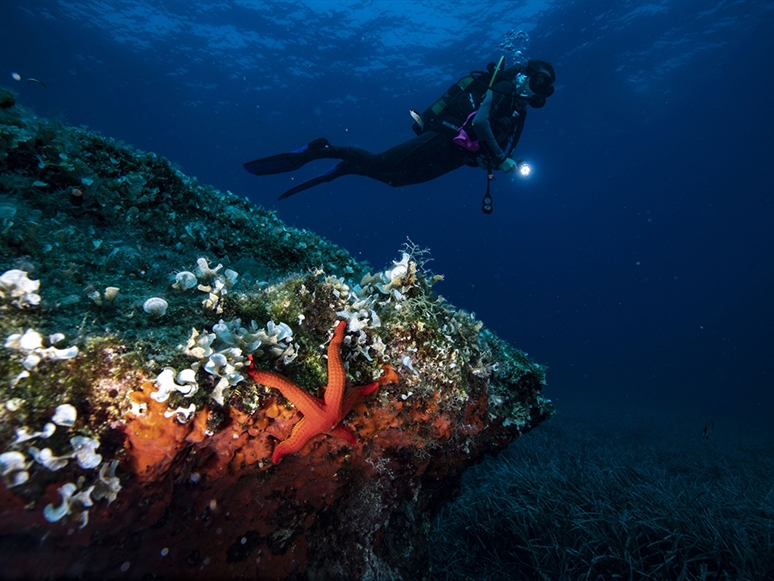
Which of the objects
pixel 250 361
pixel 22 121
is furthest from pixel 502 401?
pixel 22 121

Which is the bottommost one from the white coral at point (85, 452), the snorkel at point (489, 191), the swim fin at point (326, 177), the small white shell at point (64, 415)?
the white coral at point (85, 452)

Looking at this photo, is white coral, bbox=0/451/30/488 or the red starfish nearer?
white coral, bbox=0/451/30/488

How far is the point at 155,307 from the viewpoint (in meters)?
2.21

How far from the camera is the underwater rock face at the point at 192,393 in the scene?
1.62 metres

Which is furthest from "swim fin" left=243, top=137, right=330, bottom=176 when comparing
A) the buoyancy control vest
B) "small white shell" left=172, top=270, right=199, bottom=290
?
"small white shell" left=172, top=270, right=199, bottom=290

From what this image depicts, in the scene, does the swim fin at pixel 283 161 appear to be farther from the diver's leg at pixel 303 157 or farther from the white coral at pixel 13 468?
the white coral at pixel 13 468

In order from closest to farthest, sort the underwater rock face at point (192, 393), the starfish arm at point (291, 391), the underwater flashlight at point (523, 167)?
the underwater rock face at point (192, 393) < the starfish arm at point (291, 391) < the underwater flashlight at point (523, 167)

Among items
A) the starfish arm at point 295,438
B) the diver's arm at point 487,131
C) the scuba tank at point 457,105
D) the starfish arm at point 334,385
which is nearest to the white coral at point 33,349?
the starfish arm at point 295,438

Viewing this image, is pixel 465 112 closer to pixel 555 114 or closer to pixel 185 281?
pixel 185 281

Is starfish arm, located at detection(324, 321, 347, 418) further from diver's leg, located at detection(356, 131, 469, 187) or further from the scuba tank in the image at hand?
the scuba tank

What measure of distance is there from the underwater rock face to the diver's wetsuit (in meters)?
4.87

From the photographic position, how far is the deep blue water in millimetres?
33531

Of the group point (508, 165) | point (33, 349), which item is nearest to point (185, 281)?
point (33, 349)

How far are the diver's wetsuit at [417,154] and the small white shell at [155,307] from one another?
695cm
